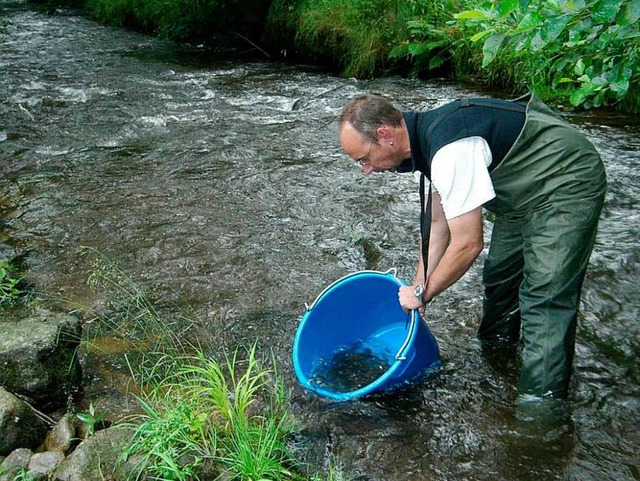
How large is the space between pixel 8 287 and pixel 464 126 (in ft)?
10.3

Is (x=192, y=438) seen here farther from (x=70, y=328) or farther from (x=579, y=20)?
(x=579, y=20)

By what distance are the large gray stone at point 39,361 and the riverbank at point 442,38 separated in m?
2.52

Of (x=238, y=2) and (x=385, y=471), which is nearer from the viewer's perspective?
(x=385, y=471)

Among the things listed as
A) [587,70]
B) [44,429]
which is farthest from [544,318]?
[44,429]

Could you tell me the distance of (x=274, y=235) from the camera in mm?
5477

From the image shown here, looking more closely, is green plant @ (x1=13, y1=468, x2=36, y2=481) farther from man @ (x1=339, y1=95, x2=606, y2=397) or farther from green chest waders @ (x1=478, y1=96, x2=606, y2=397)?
green chest waders @ (x1=478, y1=96, x2=606, y2=397)

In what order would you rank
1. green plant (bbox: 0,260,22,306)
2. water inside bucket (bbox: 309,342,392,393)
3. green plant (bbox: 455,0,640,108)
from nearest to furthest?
green plant (bbox: 455,0,640,108) → water inside bucket (bbox: 309,342,392,393) → green plant (bbox: 0,260,22,306)

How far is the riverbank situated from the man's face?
0.56m

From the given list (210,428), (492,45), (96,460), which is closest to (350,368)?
(210,428)

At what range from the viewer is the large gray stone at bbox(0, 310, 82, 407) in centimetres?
348

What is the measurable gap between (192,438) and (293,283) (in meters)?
1.94

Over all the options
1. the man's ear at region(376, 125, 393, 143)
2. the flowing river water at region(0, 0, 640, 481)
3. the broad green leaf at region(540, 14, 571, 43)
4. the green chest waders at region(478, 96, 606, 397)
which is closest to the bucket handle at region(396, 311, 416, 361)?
the flowing river water at region(0, 0, 640, 481)

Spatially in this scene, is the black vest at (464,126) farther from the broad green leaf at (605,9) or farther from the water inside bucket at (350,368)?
the water inside bucket at (350,368)

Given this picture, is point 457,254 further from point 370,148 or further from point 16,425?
point 16,425
